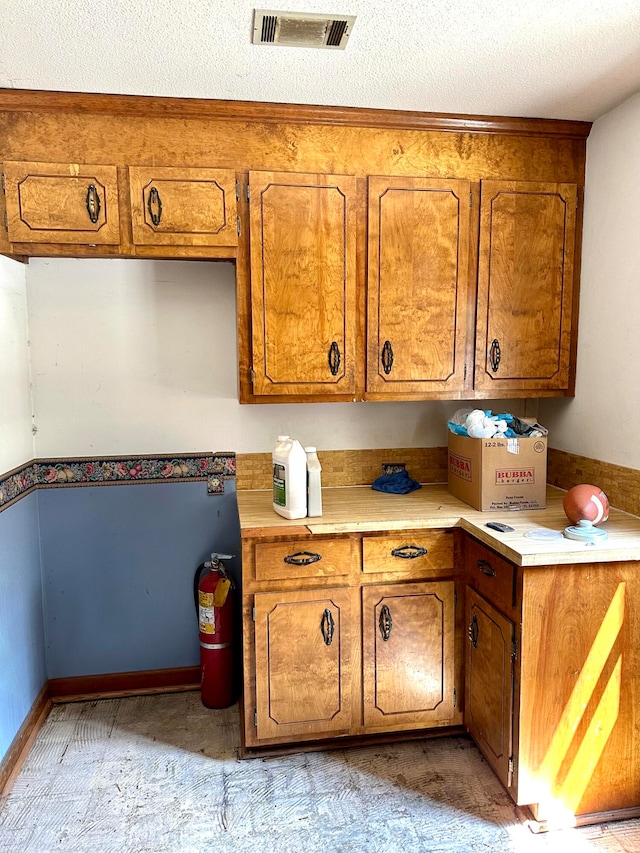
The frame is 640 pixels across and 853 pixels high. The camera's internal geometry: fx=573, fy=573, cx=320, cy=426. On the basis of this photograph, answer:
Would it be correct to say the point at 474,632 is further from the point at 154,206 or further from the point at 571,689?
the point at 154,206

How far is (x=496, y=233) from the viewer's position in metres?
2.41

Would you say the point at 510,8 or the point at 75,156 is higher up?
the point at 510,8

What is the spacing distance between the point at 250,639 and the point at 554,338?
1.79 m

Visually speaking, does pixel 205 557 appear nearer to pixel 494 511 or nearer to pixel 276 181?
pixel 494 511

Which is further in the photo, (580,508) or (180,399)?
(180,399)

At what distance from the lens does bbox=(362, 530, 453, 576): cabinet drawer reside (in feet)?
7.33

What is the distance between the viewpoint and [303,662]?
2236mm

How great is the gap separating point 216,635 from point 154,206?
5.97 ft

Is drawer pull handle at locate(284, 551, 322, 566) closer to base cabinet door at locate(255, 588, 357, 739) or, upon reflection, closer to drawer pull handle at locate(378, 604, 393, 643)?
base cabinet door at locate(255, 588, 357, 739)

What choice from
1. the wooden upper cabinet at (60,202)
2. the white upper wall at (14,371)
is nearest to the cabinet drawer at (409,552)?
the white upper wall at (14,371)

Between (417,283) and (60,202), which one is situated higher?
(60,202)

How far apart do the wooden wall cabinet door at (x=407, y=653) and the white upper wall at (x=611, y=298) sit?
0.91 metres

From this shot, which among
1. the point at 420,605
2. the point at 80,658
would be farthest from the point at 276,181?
the point at 80,658

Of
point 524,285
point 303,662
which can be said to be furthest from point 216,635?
point 524,285
